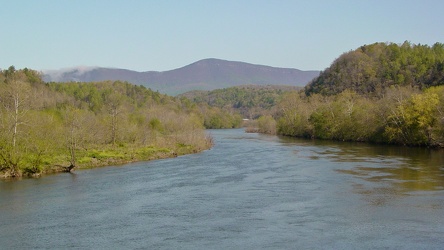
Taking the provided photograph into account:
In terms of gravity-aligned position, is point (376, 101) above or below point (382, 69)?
below

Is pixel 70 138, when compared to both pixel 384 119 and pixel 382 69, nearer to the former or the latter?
pixel 384 119

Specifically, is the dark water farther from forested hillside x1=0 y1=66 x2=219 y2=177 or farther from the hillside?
the hillside

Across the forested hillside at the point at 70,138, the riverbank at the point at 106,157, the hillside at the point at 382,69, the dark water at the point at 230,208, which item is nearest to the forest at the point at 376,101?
the hillside at the point at 382,69

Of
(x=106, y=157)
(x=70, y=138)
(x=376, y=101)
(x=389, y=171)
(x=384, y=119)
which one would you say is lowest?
(x=106, y=157)

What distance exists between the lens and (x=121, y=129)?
61.6 metres

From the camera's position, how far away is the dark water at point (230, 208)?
21.3 m

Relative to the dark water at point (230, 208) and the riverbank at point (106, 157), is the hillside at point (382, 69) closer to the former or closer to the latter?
the riverbank at point (106, 157)


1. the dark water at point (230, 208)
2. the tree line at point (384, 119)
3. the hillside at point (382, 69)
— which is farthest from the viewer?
the hillside at point (382, 69)

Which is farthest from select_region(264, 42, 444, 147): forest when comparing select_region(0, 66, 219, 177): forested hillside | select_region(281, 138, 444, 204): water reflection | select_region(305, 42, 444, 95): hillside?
select_region(0, 66, 219, 177): forested hillside

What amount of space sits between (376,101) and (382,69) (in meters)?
36.9

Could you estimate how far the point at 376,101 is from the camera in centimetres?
8925

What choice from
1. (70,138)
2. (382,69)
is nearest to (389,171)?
(70,138)

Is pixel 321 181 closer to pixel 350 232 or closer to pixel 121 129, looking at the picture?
pixel 350 232

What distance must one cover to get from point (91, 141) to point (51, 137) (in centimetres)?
1551
